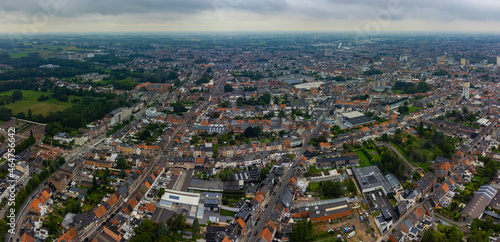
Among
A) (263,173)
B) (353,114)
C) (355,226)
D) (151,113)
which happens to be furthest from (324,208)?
(151,113)

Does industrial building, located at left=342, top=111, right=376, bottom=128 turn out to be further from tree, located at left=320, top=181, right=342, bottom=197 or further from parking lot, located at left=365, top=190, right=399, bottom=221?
tree, located at left=320, top=181, right=342, bottom=197

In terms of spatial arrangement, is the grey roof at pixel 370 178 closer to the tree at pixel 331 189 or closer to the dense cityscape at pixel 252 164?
the dense cityscape at pixel 252 164

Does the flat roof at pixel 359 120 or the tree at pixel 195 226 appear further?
the flat roof at pixel 359 120

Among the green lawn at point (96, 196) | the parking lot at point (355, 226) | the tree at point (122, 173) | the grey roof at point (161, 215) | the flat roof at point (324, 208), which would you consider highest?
the tree at point (122, 173)

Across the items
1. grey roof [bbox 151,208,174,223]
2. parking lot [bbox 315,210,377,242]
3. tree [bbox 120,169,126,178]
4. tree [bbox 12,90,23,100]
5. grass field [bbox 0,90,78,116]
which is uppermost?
tree [bbox 12,90,23,100]

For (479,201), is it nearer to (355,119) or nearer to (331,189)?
(331,189)

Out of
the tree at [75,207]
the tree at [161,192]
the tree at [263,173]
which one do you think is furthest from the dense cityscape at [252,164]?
the tree at [263,173]

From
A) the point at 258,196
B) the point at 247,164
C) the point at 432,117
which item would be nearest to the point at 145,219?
the point at 258,196

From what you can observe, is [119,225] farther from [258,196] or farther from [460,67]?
[460,67]

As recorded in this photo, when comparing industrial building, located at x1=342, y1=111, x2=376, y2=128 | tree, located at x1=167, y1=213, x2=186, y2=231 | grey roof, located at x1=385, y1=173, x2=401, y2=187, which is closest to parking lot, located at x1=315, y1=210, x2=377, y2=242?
grey roof, located at x1=385, y1=173, x2=401, y2=187
